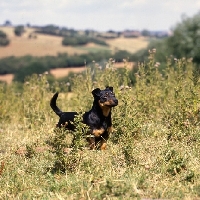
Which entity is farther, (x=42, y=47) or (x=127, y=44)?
(x=127, y=44)

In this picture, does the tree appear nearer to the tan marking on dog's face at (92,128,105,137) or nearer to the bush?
the tan marking on dog's face at (92,128,105,137)

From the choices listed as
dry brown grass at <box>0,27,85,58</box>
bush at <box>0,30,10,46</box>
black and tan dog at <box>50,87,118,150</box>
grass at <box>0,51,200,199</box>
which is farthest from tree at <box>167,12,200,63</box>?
bush at <box>0,30,10,46</box>

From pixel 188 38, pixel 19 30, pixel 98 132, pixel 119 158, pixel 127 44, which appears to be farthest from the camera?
pixel 19 30

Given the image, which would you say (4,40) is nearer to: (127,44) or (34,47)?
(34,47)

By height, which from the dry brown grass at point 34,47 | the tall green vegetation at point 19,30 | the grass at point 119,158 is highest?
the tall green vegetation at point 19,30

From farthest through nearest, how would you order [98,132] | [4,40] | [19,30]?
[19,30] < [4,40] < [98,132]

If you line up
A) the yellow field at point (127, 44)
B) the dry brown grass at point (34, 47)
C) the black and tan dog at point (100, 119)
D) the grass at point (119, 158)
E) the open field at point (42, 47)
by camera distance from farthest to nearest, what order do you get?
the yellow field at point (127, 44), the open field at point (42, 47), the dry brown grass at point (34, 47), the black and tan dog at point (100, 119), the grass at point (119, 158)

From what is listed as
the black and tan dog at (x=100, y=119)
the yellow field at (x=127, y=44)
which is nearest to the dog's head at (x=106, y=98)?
the black and tan dog at (x=100, y=119)

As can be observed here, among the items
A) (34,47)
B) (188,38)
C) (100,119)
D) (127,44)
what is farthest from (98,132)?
(127,44)

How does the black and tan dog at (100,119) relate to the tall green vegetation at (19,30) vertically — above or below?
below

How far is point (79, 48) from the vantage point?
305ft

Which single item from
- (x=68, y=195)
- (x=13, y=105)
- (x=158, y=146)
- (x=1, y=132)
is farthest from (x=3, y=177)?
(x=13, y=105)

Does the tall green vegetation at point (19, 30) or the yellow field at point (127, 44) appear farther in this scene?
the tall green vegetation at point (19, 30)

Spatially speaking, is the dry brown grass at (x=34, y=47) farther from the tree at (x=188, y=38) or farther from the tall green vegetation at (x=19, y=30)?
the tree at (x=188, y=38)
